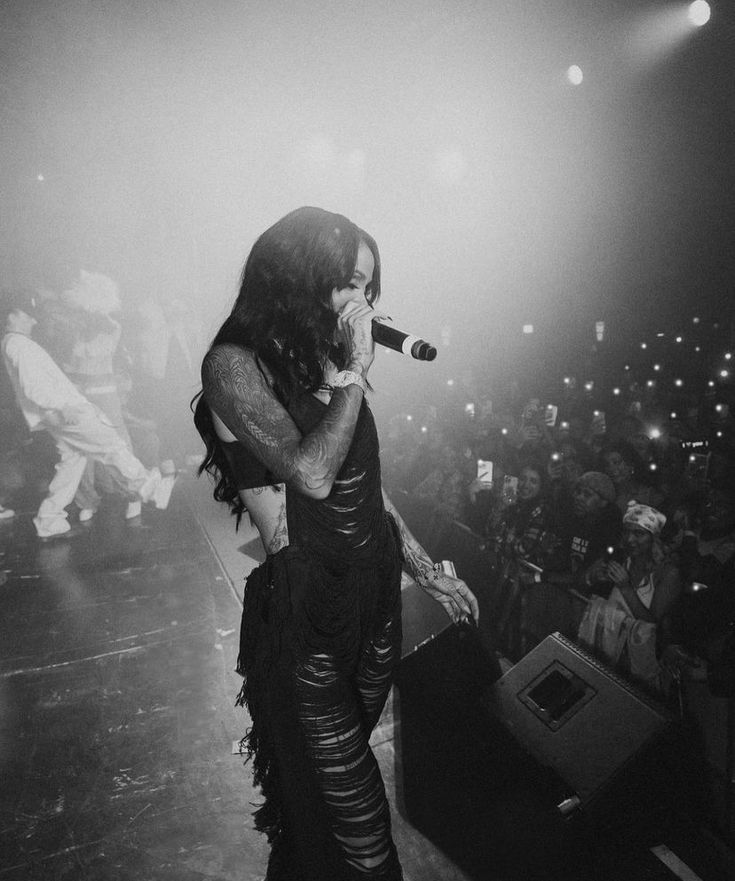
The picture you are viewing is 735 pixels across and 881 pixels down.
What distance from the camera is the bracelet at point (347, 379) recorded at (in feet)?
3.89

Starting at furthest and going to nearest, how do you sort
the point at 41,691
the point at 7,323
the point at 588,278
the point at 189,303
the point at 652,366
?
the point at 588,278
the point at 652,366
the point at 189,303
the point at 7,323
the point at 41,691

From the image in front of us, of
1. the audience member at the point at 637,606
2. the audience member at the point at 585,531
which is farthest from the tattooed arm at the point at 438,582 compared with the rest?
Result: the audience member at the point at 585,531

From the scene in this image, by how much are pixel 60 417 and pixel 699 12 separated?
1065 cm

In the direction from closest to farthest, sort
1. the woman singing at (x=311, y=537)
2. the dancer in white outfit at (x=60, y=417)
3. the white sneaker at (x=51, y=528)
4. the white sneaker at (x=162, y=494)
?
the woman singing at (x=311, y=537)
the white sneaker at (x=51, y=528)
the dancer in white outfit at (x=60, y=417)
the white sneaker at (x=162, y=494)

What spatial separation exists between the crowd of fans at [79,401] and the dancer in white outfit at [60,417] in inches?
0.5

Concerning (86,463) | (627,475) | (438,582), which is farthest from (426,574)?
(86,463)

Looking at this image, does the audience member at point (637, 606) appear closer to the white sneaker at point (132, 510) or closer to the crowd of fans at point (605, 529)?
the crowd of fans at point (605, 529)

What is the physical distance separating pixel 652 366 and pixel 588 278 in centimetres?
347

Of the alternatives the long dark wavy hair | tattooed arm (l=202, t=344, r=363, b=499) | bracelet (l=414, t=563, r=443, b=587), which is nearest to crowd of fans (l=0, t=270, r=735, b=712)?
bracelet (l=414, t=563, r=443, b=587)

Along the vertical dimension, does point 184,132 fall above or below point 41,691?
above

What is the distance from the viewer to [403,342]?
1.30m

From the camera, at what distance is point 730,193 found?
11375 mm

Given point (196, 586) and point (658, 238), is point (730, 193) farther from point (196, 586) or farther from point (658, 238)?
A: point (196, 586)

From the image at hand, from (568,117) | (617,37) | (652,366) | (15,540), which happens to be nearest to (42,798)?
(15,540)
